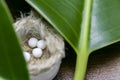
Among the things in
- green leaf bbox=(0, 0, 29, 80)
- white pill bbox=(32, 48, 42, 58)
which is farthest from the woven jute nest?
green leaf bbox=(0, 0, 29, 80)

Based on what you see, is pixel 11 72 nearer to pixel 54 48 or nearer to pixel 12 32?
pixel 12 32

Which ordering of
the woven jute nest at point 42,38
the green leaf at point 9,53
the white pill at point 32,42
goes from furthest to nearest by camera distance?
1. the white pill at point 32,42
2. the woven jute nest at point 42,38
3. the green leaf at point 9,53

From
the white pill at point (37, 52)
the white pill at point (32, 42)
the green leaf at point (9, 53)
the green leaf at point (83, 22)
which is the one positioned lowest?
the white pill at point (37, 52)

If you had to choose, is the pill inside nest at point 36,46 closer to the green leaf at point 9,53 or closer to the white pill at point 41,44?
the white pill at point 41,44

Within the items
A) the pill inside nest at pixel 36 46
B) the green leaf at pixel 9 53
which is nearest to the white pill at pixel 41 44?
the pill inside nest at pixel 36 46

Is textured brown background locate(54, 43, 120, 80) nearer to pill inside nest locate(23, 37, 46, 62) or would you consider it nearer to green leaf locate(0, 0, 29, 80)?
A: pill inside nest locate(23, 37, 46, 62)

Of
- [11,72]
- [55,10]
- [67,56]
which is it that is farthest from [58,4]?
[11,72]
